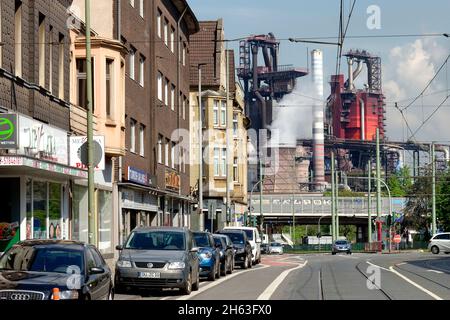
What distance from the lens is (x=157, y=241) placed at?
76.3 feet

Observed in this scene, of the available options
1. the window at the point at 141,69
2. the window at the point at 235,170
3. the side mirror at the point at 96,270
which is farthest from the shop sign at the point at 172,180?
the side mirror at the point at 96,270

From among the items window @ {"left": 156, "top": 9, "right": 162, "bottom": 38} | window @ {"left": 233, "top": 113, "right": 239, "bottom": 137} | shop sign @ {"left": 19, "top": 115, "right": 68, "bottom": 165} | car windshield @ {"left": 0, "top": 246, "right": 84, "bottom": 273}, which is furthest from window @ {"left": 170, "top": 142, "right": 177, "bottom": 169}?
car windshield @ {"left": 0, "top": 246, "right": 84, "bottom": 273}

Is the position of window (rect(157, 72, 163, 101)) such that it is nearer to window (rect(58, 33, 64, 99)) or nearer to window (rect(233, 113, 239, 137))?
window (rect(58, 33, 64, 99))

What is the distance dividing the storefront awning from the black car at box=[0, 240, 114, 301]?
742 centimetres

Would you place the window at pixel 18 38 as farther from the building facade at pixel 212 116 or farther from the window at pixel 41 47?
the building facade at pixel 212 116

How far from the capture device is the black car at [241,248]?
40406mm

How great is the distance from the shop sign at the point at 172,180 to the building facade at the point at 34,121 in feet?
64.7

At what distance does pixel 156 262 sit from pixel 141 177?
66.9ft

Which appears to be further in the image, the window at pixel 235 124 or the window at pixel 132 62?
the window at pixel 235 124

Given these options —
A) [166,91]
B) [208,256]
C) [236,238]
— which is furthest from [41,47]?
[166,91]

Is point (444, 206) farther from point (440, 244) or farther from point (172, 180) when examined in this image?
point (172, 180)
